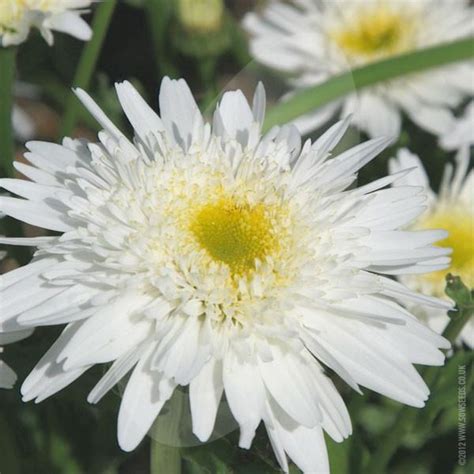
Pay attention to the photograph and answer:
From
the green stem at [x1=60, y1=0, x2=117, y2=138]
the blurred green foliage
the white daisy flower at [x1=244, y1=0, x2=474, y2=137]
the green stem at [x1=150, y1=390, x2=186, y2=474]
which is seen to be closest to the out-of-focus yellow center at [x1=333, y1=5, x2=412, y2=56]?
the white daisy flower at [x1=244, y1=0, x2=474, y2=137]

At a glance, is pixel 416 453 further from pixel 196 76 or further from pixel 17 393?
pixel 196 76

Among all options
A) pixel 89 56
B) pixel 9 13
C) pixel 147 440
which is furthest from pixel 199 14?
pixel 147 440

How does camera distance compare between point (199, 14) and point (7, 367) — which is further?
point (199, 14)

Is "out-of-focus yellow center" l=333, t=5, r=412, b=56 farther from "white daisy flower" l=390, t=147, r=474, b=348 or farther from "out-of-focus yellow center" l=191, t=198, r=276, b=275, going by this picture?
"out-of-focus yellow center" l=191, t=198, r=276, b=275

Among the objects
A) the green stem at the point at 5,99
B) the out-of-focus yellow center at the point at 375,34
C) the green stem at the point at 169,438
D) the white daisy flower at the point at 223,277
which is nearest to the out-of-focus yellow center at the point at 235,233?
the white daisy flower at the point at 223,277

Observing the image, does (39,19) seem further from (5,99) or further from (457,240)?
(457,240)

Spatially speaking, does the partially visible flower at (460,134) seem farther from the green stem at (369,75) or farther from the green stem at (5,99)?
the green stem at (5,99)

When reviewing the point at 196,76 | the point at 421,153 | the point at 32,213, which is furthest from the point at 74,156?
the point at 196,76
